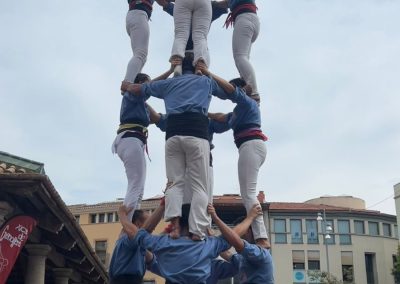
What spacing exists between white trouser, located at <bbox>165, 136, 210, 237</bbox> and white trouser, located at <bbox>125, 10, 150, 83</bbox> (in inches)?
61.9

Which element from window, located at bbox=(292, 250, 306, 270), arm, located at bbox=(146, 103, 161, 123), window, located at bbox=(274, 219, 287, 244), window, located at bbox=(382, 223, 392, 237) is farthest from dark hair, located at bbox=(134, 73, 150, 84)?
window, located at bbox=(382, 223, 392, 237)

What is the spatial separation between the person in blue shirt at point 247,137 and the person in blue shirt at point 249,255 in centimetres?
22

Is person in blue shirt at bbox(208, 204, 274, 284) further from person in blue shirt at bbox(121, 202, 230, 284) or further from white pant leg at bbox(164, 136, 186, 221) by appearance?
white pant leg at bbox(164, 136, 186, 221)

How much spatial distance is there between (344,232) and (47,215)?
3501 centimetres

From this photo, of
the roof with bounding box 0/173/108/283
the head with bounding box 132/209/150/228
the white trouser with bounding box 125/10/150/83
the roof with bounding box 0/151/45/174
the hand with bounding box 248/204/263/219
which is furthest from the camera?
the roof with bounding box 0/151/45/174

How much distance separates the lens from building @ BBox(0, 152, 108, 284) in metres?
8.02

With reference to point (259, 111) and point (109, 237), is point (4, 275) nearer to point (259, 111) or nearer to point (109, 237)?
point (259, 111)

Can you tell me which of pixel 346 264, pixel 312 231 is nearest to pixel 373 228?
pixel 346 264

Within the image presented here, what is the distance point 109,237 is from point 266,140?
32.1m

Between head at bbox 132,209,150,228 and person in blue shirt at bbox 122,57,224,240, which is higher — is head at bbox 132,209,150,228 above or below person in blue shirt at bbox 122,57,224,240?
below

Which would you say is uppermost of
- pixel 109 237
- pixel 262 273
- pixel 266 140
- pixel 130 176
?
pixel 109 237

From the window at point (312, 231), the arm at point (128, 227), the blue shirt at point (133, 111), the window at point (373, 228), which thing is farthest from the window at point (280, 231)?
the arm at point (128, 227)

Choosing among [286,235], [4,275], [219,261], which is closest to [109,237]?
[286,235]

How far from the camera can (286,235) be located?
135 ft
